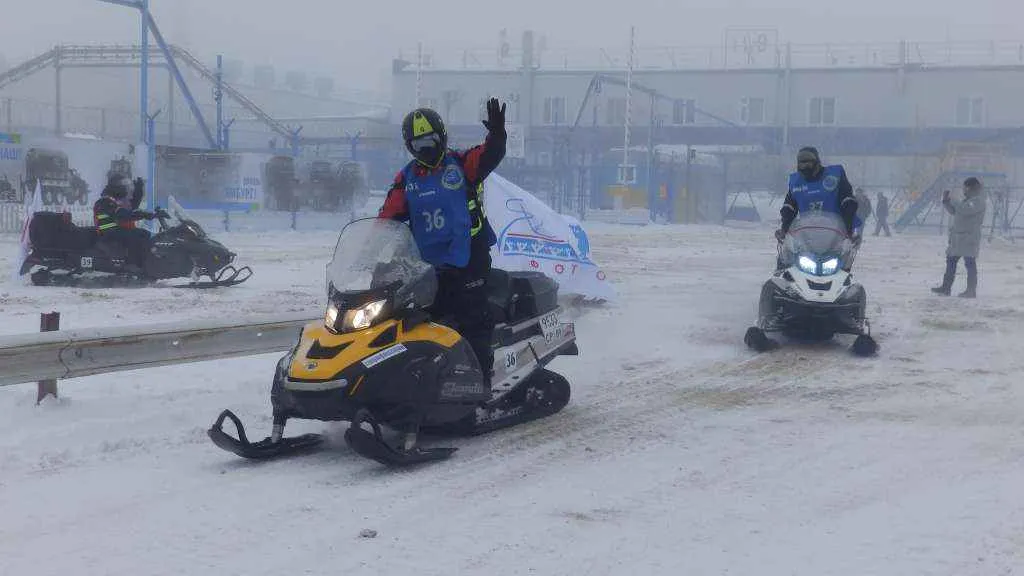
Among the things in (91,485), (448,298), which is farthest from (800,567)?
(91,485)

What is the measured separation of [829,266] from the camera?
1028 centimetres

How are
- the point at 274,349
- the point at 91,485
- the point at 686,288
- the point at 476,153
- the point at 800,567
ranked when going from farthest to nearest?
the point at 686,288 → the point at 274,349 → the point at 476,153 → the point at 91,485 → the point at 800,567

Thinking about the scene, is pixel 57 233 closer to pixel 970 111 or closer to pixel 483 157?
pixel 483 157

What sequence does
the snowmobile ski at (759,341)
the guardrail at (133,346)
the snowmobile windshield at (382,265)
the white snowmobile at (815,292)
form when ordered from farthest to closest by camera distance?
the snowmobile ski at (759,341), the white snowmobile at (815,292), the guardrail at (133,346), the snowmobile windshield at (382,265)

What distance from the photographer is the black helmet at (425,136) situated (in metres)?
6.40

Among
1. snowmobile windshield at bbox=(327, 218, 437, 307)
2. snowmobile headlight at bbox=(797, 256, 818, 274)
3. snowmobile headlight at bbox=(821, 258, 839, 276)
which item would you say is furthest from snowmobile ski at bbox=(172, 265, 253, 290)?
snowmobile windshield at bbox=(327, 218, 437, 307)

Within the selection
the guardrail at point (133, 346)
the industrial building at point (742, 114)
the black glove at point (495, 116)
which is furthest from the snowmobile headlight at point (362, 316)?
the industrial building at point (742, 114)

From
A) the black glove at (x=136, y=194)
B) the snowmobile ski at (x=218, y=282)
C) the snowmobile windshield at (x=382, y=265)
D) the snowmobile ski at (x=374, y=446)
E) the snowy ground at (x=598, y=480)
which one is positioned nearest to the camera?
the snowy ground at (x=598, y=480)

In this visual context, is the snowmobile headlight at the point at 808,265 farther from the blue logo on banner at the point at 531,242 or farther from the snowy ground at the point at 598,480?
the blue logo on banner at the point at 531,242

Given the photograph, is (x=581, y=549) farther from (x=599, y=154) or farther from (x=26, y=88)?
(x=26, y=88)

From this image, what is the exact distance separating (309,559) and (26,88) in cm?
6962

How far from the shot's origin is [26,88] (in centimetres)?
6700

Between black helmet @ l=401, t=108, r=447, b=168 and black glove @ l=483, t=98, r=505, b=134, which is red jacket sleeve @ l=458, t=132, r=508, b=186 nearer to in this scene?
black glove @ l=483, t=98, r=505, b=134

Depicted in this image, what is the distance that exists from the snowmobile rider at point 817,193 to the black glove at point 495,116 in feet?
16.7
